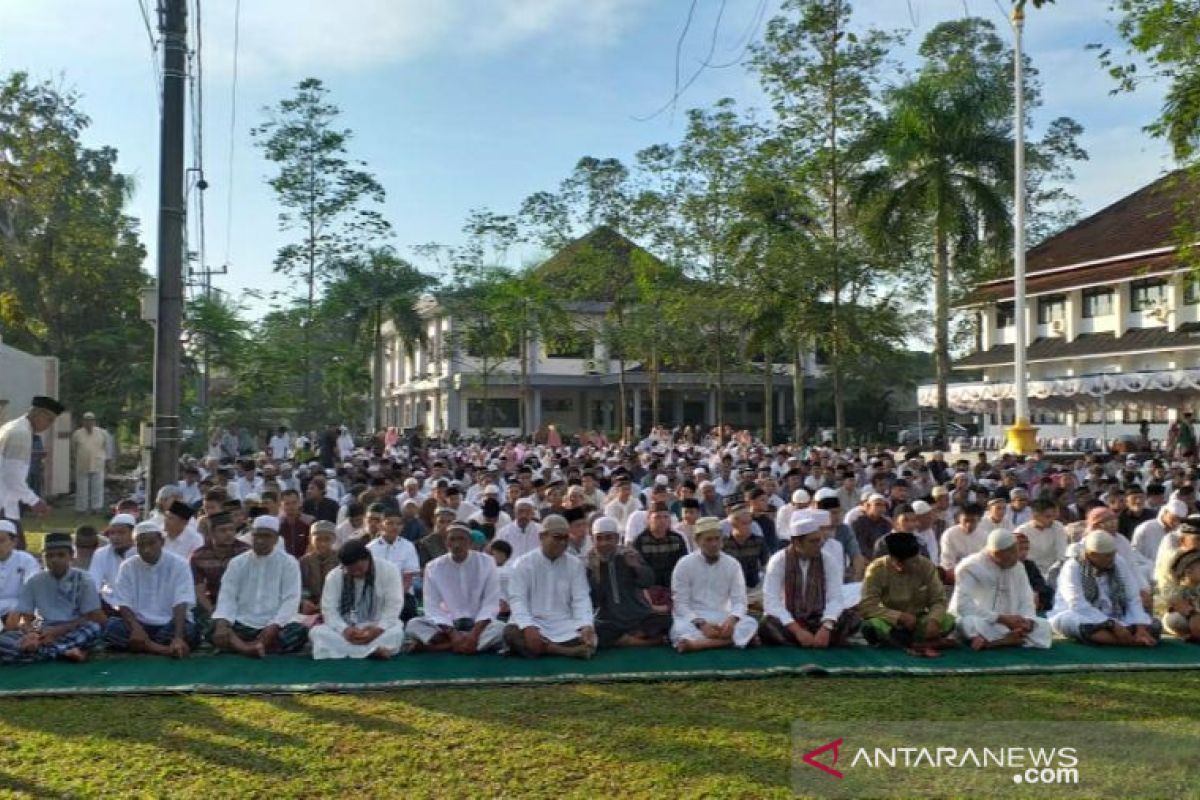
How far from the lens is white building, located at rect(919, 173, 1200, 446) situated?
25.2m

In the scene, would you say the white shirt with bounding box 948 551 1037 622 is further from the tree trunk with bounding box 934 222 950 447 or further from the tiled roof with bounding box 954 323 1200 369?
the tiled roof with bounding box 954 323 1200 369

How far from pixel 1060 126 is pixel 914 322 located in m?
6.38

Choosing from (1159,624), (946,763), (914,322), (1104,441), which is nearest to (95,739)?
(946,763)

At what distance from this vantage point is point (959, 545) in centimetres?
942

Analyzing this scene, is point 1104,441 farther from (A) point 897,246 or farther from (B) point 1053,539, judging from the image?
(B) point 1053,539

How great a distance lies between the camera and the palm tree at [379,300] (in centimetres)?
2731

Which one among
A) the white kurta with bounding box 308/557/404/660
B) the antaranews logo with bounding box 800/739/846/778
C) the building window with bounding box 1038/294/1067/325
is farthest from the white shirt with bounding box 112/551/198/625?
the building window with bounding box 1038/294/1067/325

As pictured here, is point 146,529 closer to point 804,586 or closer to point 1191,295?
point 804,586

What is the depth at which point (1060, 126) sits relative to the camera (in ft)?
96.4

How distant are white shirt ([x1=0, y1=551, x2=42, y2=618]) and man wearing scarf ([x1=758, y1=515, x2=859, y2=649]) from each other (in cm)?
508

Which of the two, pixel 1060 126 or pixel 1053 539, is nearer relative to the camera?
pixel 1053 539

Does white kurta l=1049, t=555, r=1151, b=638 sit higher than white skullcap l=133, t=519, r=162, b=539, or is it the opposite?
white skullcap l=133, t=519, r=162, b=539

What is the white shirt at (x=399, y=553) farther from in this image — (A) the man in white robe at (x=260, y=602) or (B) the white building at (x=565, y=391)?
(B) the white building at (x=565, y=391)

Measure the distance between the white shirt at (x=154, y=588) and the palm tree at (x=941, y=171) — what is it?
56.5 feet
